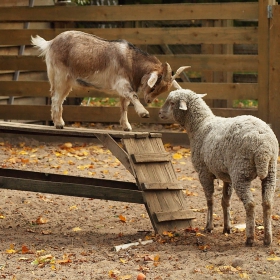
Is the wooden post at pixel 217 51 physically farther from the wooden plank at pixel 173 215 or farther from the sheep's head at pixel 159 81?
the wooden plank at pixel 173 215

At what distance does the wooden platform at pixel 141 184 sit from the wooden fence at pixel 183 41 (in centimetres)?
411

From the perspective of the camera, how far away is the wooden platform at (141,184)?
6.58m

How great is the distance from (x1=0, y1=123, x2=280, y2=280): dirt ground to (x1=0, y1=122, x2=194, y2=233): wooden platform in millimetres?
202

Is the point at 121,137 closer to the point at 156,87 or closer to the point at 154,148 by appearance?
the point at 154,148

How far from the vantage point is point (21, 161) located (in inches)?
390

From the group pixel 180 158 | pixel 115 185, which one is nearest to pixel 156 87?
pixel 115 185

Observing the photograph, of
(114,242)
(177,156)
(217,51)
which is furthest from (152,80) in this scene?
(217,51)

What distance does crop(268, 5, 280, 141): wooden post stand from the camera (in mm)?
10500

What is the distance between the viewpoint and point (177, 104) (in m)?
6.74

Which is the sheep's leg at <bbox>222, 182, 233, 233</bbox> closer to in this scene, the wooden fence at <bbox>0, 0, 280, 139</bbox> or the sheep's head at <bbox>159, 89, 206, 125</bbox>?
the sheep's head at <bbox>159, 89, 206, 125</bbox>

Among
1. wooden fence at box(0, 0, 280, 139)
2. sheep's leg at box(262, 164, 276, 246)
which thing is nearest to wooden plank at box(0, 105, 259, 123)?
wooden fence at box(0, 0, 280, 139)

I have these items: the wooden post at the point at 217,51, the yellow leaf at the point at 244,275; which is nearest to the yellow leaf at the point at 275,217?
the yellow leaf at the point at 244,275

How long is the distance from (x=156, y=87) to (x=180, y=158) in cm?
304

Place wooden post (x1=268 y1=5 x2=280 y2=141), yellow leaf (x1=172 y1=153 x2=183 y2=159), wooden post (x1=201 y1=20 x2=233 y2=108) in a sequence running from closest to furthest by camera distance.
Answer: yellow leaf (x1=172 y1=153 x2=183 y2=159)
wooden post (x1=268 y1=5 x2=280 y2=141)
wooden post (x1=201 y1=20 x2=233 y2=108)
